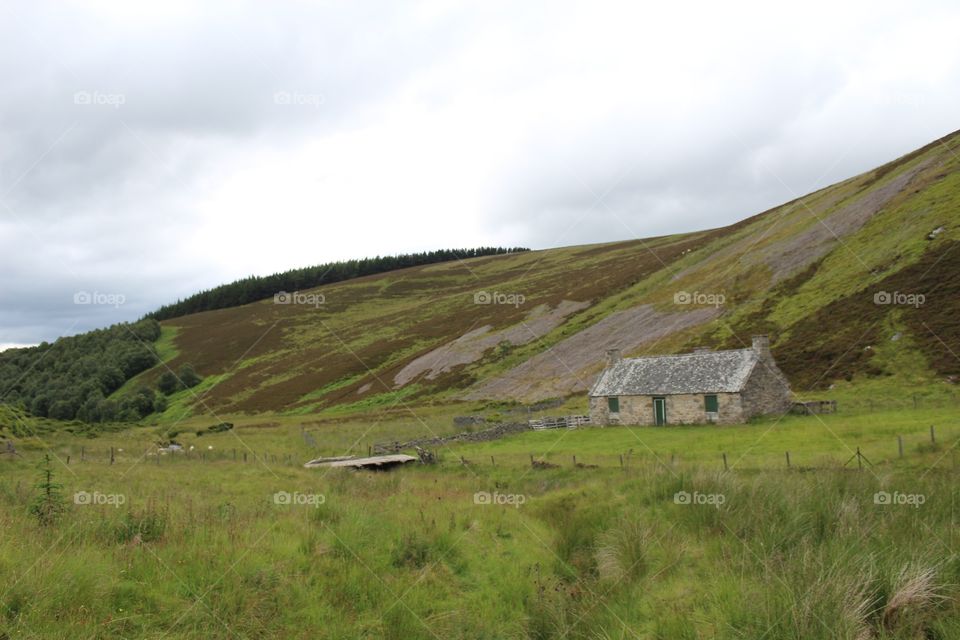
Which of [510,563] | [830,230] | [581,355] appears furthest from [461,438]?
[830,230]

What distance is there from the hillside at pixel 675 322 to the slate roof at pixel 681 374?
794cm

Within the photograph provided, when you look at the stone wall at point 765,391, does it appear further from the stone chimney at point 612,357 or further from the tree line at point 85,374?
the tree line at point 85,374

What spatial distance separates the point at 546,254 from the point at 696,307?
4296 inches

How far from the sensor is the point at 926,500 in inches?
454

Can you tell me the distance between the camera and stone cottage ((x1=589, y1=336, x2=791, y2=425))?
130ft

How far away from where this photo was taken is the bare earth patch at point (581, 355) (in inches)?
2584

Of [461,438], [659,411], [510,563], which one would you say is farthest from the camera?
[659,411]

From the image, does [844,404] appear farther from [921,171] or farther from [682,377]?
[921,171]

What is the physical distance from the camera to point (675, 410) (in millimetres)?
41750

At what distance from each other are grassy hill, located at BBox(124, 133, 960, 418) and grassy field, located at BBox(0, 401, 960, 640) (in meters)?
32.9

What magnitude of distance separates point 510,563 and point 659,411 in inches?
1323

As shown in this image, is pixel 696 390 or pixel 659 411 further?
pixel 659 411

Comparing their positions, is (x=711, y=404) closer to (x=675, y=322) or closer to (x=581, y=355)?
(x=581, y=355)

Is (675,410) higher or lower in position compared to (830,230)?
lower
